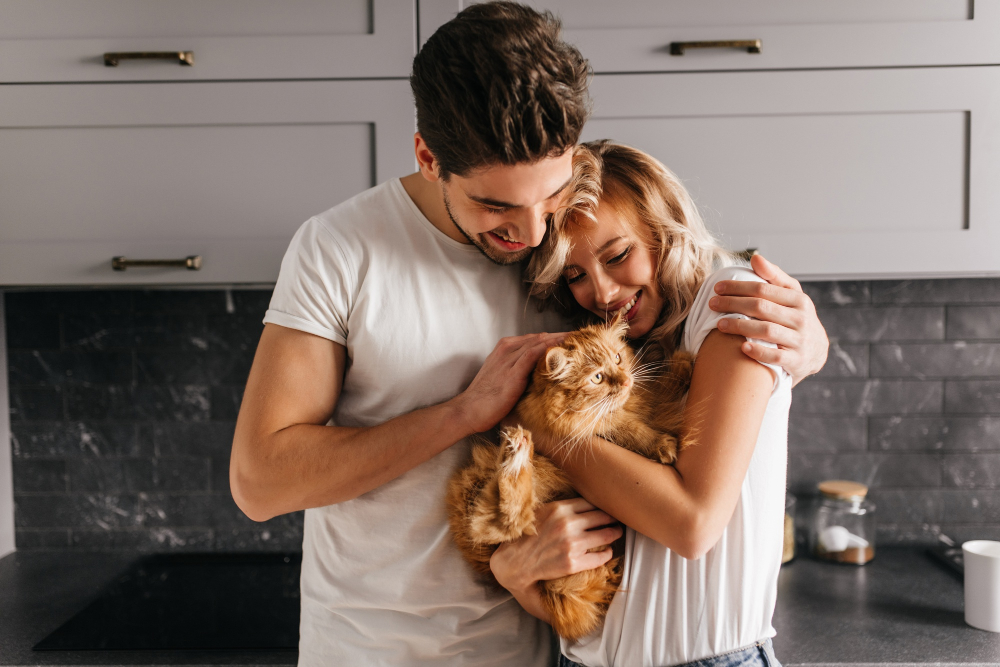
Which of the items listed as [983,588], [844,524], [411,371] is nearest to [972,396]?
[844,524]

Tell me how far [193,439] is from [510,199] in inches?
62.3

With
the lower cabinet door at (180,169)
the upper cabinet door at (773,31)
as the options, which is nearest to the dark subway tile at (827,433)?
the upper cabinet door at (773,31)

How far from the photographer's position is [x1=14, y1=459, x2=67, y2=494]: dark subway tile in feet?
6.72

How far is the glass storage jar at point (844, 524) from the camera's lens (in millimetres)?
1881

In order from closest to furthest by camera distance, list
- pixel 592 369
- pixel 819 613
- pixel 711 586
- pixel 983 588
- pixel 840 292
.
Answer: pixel 711 586, pixel 592 369, pixel 983 588, pixel 819 613, pixel 840 292

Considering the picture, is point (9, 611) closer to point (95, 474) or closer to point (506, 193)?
point (95, 474)

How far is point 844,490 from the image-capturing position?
1.87 meters

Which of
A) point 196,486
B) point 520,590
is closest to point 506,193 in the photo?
point 520,590

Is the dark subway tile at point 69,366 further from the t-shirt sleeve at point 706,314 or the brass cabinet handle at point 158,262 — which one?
the t-shirt sleeve at point 706,314

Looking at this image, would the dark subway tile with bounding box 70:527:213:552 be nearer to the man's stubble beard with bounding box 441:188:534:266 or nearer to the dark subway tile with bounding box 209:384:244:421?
the dark subway tile with bounding box 209:384:244:421

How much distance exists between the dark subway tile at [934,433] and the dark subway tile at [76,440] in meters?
2.32

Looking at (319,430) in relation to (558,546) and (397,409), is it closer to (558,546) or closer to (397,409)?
(397,409)

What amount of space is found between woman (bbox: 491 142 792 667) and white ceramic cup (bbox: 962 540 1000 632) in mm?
847

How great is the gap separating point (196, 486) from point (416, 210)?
55.1 inches
